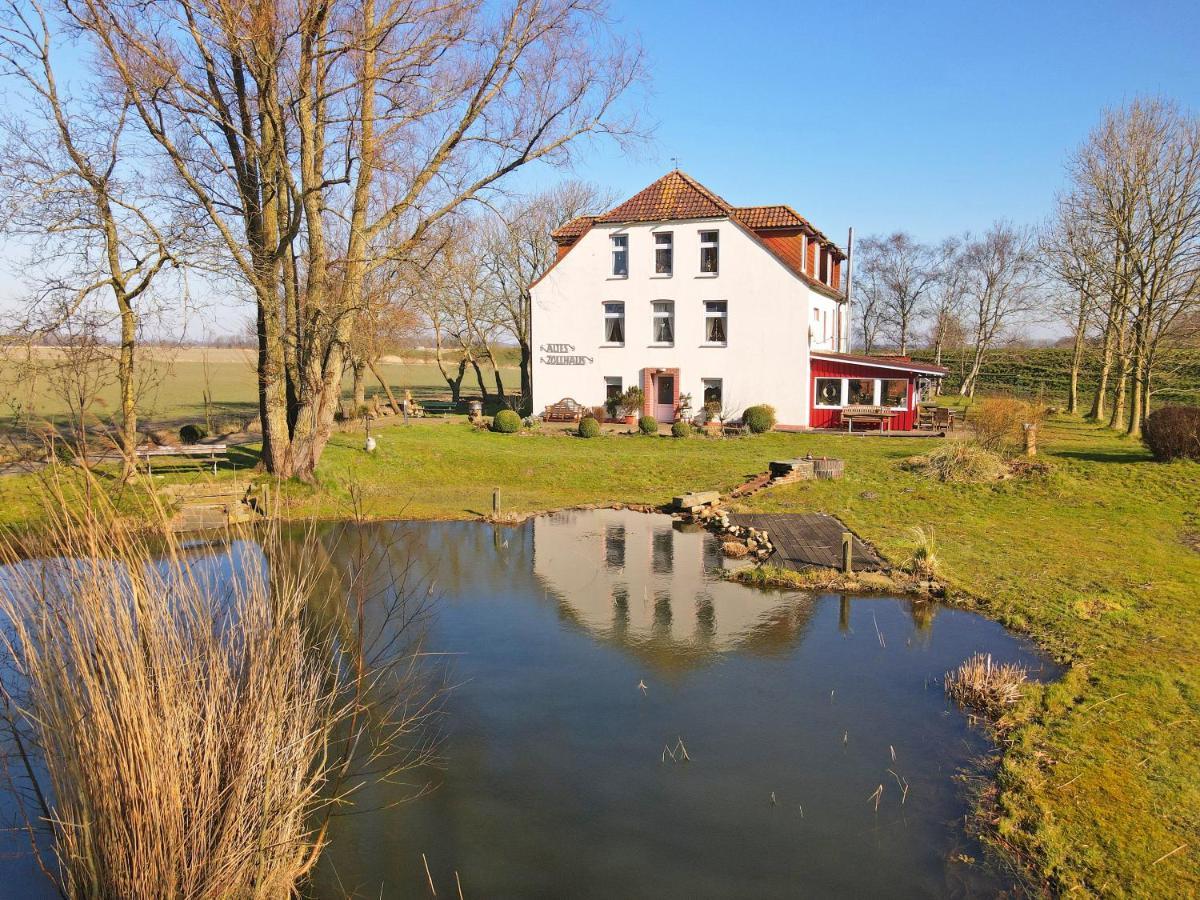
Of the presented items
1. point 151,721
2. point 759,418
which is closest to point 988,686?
point 151,721

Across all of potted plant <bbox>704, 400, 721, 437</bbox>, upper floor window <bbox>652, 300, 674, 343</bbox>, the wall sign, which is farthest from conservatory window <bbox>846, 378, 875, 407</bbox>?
the wall sign

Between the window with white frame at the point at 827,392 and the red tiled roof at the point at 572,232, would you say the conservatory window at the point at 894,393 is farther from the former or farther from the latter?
the red tiled roof at the point at 572,232

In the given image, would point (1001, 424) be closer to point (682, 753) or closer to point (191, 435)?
point (682, 753)

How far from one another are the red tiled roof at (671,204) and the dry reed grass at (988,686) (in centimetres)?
2717

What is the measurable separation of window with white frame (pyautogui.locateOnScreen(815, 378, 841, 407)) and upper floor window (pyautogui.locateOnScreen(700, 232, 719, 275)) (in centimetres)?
683

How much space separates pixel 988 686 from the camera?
32.8ft

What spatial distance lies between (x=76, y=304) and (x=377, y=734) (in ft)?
48.9

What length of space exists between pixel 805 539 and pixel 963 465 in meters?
7.48

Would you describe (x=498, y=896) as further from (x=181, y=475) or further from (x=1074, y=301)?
(x=1074, y=301)

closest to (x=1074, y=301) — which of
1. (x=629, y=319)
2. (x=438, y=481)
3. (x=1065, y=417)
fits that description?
(x=1065, y=417)

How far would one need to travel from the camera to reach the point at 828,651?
11.8 m

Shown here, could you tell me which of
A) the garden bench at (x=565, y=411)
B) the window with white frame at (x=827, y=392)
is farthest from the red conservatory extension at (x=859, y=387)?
the garden bench at (x=565, y=411)

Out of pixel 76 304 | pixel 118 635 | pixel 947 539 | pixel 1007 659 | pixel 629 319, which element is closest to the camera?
pixel 118 635

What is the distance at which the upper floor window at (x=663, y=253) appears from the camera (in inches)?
1405
